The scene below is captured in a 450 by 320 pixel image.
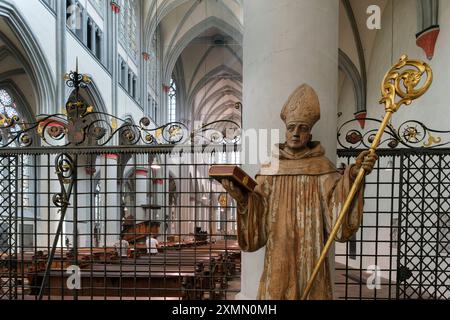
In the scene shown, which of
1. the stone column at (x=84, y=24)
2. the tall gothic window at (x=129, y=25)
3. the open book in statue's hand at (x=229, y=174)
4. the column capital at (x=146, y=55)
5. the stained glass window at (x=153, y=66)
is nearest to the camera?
the open book in statue's hand at (x=229, y=174)

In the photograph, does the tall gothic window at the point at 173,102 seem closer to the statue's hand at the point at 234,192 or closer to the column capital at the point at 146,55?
the column capital at the point at 146,55

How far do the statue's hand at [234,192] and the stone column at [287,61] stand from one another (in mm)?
822

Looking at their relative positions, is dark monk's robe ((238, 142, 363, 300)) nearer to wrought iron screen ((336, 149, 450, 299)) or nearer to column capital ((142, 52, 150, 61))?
wrought iron screen ((336, 149, 450, 299))

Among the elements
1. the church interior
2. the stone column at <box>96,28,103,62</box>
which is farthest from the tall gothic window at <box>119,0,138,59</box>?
the stone column at <box>96,28,103,62</box>

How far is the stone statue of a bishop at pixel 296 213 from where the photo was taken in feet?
6.39

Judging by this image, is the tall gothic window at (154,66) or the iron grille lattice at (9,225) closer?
the iron grille lattice at (9,225)

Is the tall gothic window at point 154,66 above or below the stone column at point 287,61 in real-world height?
above

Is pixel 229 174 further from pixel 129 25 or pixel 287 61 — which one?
pixel 129 25

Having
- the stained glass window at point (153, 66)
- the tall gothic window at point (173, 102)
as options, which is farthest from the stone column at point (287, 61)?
the tall gothic window at point (173, 102)

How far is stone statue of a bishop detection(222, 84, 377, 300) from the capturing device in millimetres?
1947
